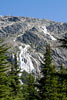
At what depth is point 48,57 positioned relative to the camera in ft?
86.4

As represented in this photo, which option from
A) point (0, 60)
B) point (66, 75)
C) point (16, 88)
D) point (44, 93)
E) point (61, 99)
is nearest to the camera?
point (66, 75)

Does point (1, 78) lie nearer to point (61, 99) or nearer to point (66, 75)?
point (66, 75)

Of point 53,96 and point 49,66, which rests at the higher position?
point 49,66

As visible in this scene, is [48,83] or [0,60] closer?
[0,60]

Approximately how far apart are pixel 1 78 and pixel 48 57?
34.8 feet

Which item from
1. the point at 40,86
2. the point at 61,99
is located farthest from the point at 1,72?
the point at 61,99

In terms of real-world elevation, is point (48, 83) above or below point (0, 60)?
below

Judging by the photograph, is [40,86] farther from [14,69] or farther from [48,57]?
[14,69]

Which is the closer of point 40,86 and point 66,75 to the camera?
point 66,75

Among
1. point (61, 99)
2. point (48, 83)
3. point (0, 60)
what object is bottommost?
point (61, 99)

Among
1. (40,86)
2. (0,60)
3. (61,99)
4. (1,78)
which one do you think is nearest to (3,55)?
(0,60)

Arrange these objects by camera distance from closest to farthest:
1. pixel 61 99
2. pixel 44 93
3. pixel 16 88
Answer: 1. pixel 44 93
2. pixel 61 99
3. pixel 16 88

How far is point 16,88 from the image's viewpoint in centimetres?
3344

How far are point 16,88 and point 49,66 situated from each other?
351 inches
